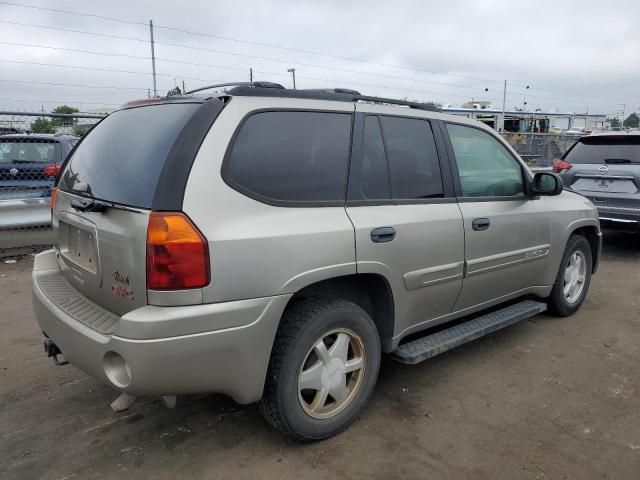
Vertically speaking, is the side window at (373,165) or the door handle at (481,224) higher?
the side window at (373,165)

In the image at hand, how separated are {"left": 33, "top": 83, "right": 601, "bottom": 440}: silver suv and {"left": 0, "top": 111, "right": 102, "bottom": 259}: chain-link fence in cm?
401

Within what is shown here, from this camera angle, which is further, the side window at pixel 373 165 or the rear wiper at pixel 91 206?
the side window at pixel 373 165

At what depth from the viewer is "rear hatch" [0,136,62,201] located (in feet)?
25.7

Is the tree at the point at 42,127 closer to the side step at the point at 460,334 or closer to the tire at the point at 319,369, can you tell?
the side step at the point at 460,334

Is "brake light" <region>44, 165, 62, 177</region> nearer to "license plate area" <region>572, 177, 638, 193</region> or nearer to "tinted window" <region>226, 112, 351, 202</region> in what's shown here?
"tinted window" <region>226, 112, 351, 202</region>

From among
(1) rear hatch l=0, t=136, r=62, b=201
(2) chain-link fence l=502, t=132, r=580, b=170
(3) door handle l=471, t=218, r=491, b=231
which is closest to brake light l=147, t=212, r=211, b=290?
(3) door handle l=471, t=218, r=491, b=231

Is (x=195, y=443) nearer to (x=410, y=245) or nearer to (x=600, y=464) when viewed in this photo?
(x=410, y=245)

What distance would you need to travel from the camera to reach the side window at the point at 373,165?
9.78 ft

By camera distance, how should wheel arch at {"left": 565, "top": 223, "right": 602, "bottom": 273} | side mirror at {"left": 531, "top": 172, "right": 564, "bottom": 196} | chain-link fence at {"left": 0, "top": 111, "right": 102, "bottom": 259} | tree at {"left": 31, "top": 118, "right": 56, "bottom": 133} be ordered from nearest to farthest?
side mirror at {"left": 531, "top": 172, "right": 564, "bottom": 196} → wheel arch at {"left": 565, "top": 223, "right": 602, "bottom": 273} → chain-link fence at {"left": 0, "top": 111, "right": 102, "bottom": 259} → tree at {"left": 31, "top": 118, "right": 56, "bottom": 133}

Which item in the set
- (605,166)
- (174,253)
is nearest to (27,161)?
(174,253)

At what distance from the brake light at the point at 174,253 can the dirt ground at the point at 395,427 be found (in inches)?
38.3

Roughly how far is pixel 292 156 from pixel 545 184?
92.5 inches

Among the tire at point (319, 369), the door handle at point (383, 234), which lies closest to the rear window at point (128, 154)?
the tire at point (319, 369)

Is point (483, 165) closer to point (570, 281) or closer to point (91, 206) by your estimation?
point (570, 281)
